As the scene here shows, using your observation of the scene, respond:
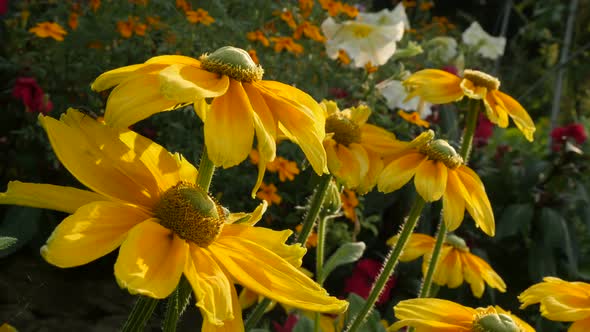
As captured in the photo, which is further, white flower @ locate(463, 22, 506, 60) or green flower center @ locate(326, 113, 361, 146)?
white flower @ locate(463, 22, 506, 60)

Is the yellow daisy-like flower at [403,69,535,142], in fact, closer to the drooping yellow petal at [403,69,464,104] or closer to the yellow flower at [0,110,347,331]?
the drooping yellow petal at [403,69,464,104]

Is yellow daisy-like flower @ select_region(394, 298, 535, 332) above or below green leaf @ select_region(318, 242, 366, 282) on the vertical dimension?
above

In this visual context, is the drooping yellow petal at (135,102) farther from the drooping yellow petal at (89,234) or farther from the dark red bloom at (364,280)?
the dark red bloom at (364,280)

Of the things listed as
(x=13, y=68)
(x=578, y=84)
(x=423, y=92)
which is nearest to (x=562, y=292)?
(x=423, y=92)

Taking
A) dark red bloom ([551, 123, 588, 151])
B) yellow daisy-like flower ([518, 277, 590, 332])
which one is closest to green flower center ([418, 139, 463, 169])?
yellow daisy-like flower ([518, 277, 590, 332])

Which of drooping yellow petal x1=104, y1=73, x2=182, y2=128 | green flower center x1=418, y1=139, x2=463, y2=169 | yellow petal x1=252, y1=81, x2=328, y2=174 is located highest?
drooping yellow petal x1=104, y1=73, x2=182, y2=128

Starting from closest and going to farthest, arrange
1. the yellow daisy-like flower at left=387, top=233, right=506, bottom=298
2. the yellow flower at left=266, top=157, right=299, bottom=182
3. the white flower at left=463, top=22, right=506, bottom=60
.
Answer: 1. the yellow daisy-like flower at left=387, top=233, right=506, bottom=298
2. the yellow flower at left=266, top=157, right=299, bottom=182
3. the white flower at left=463, top=22, right=506, bottom=60

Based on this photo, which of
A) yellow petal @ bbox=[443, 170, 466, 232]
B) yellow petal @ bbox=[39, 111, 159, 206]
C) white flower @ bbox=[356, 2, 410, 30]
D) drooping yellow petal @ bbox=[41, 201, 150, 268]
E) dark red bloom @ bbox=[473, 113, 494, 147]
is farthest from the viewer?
dark red bloom @ bbox=[473, 113, 494, 147]
